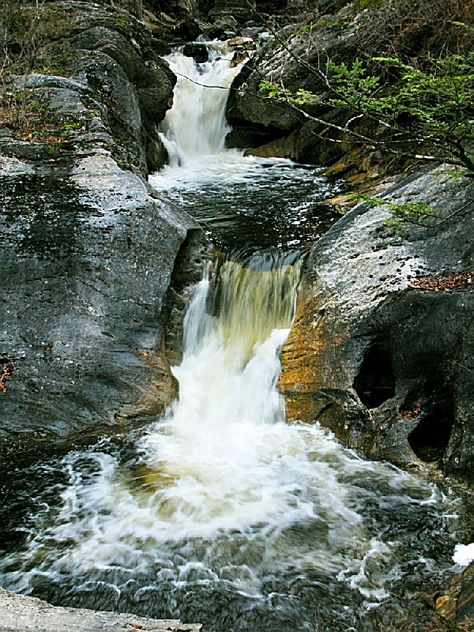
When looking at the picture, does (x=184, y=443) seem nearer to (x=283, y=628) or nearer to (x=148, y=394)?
(x=148, y=394)

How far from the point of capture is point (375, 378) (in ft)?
21.4

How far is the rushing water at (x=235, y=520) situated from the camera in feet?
14.0

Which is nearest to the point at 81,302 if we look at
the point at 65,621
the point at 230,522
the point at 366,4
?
the point at 230,522

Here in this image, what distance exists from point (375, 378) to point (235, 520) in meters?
2.44

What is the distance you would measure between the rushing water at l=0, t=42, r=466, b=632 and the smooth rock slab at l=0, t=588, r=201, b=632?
1172 millimetres

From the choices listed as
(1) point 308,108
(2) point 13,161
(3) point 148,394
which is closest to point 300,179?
(1) point 308,108

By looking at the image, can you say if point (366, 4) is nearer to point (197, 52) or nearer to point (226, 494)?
point (197, 52)

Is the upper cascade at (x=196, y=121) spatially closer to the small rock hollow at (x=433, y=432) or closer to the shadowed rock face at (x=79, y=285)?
the shadowed rock face at (x=79, y=285)

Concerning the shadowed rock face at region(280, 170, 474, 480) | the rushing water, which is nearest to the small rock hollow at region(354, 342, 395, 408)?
the shadowed rock face at region(280, 170, 474, 480)

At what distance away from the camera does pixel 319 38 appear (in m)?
13.9

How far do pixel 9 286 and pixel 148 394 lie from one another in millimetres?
2113

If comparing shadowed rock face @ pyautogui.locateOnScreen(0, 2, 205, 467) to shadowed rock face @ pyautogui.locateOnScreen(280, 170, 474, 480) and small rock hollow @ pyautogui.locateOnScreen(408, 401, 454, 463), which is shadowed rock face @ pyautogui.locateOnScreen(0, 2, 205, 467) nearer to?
shadowed rock face @ pyautogui.locateOnScreen(280, 170, 474, 480)

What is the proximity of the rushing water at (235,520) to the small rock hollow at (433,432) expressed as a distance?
0.43 metres

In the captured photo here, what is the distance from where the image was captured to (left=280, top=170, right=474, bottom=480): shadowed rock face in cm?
584
